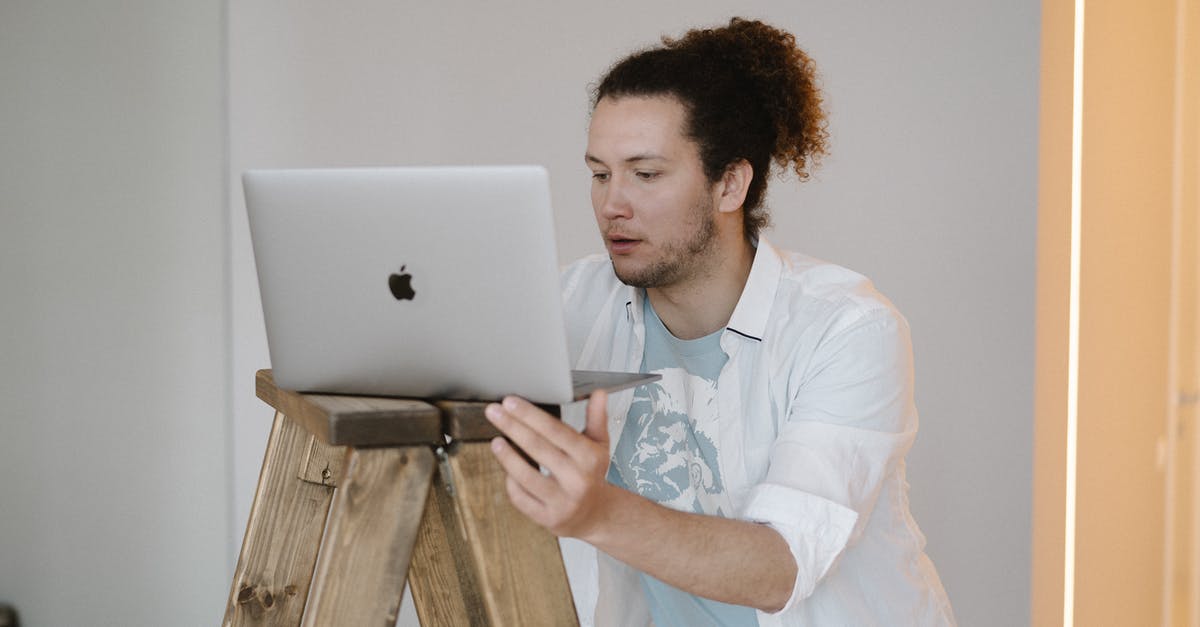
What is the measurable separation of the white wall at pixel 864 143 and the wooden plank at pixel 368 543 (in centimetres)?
181

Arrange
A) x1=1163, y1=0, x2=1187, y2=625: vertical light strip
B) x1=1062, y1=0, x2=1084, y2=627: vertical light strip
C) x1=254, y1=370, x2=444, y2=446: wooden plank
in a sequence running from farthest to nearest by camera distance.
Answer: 1. x1=1062, y1=0, x2=1084, y2=627: vertical light strip
2. x1=1163, y1=0, x2=1187, y2=625: vertical light strip
3. x1=254, y1=370, x2=444, y2=446: wooden plank

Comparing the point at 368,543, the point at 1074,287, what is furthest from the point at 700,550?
the point at 1074,287

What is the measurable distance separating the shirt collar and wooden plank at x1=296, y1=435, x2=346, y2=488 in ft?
2.13

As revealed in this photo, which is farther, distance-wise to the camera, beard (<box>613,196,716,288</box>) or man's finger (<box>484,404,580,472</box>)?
beard (<box>613,196,716,288</box>)

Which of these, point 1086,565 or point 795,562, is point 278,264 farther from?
point 1086,565

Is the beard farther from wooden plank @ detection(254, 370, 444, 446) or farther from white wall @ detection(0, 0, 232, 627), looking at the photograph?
white wall @ detection(0, 0, 232, 627)

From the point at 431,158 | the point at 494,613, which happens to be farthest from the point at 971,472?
the point at 494,613

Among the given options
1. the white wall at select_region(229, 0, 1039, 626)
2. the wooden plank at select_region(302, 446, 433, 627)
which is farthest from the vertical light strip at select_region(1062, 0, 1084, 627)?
the wooden plank at select_region(302, 446, 433, 627)

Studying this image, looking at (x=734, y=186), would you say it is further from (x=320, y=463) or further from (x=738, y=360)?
(x=320, y=463)

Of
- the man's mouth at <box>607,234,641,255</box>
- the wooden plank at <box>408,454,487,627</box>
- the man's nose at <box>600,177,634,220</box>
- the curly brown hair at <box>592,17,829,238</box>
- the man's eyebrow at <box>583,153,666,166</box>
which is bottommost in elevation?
the wooden plank at <box>408,454,487,627</box>

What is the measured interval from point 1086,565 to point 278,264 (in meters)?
2.12

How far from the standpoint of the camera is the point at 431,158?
8.92 feet

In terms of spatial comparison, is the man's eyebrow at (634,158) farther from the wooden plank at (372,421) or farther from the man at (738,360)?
the wooden plank at (372,421)

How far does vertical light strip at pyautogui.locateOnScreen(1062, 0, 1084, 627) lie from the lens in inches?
98.0
